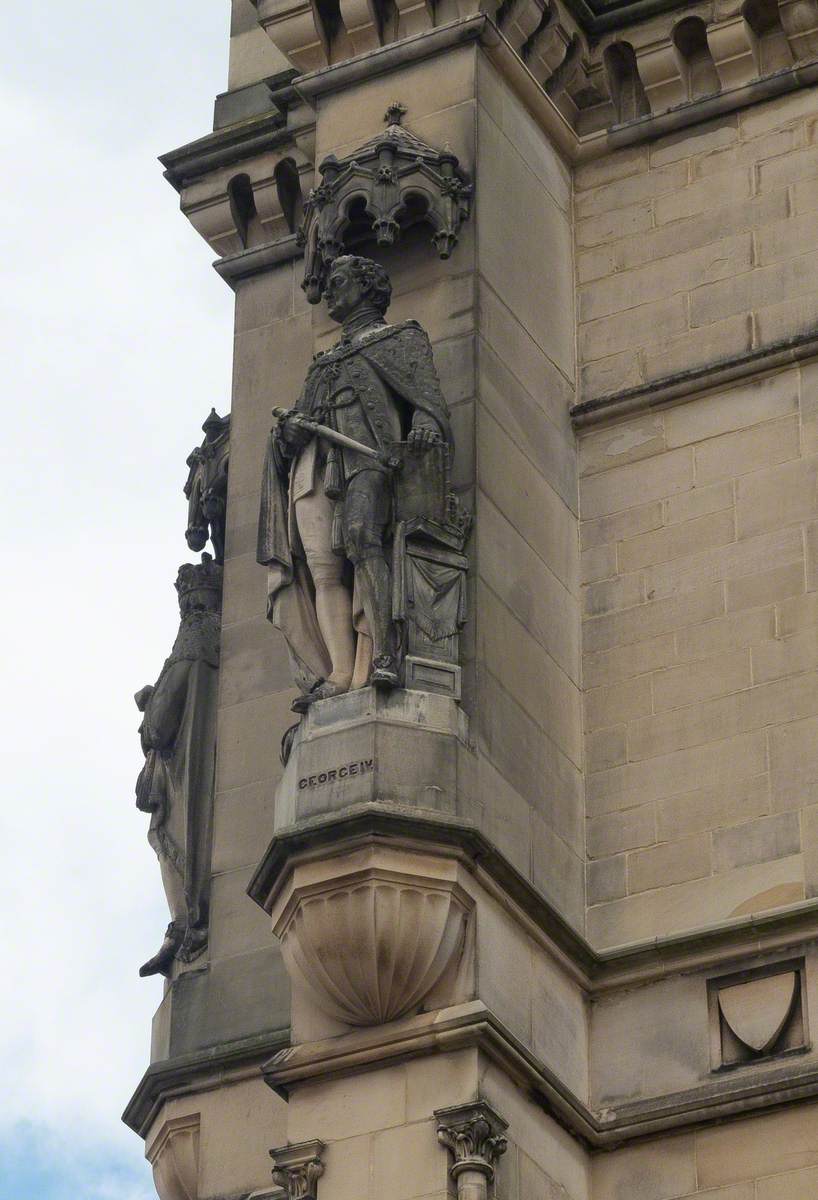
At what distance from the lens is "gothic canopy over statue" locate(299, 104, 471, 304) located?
18.3 meters

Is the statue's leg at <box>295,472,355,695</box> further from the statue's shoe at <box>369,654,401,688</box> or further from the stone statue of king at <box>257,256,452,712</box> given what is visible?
the statue's shoe at <box>369,654,401,688</box>

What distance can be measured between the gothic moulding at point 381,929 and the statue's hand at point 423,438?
7.32 feet

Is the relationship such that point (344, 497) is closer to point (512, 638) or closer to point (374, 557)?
point (374, 557)

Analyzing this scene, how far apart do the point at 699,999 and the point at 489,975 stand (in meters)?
1.17

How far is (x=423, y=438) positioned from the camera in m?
17.2

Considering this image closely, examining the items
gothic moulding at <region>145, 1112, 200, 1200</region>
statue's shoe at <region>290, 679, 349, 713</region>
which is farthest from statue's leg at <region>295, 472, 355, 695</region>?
gothic moulding at <region>145, 1112, 200, 1200</region>

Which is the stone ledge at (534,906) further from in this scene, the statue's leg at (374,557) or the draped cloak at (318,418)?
the draped cloak at (318,418)

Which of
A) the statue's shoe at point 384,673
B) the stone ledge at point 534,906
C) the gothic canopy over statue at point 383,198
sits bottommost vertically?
the stone ledge at point 534,906

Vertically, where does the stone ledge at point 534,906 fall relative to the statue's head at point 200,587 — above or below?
below

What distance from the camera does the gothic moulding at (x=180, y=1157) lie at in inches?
715

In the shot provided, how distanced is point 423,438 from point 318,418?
0.62 metres

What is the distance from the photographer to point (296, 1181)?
15.8 m

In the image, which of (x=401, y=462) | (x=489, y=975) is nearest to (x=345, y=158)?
(x=401, y=462)

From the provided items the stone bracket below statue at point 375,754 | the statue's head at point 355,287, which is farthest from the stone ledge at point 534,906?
the statue's head at point 355,287
